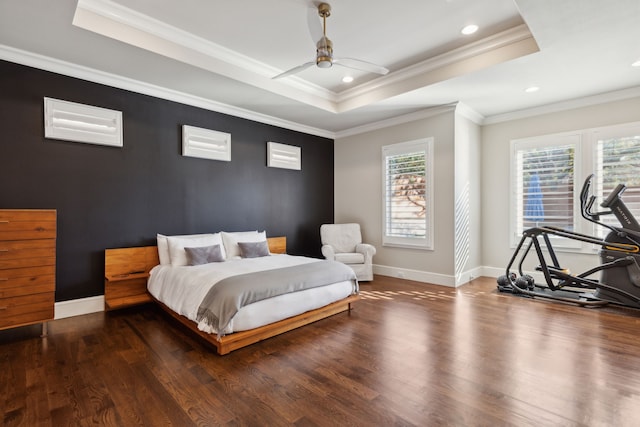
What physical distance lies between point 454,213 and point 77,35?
5208mm

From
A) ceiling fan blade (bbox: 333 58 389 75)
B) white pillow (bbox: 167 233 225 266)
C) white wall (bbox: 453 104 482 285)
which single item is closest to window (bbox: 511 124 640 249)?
white wall (bbox: 453 104 482 285)

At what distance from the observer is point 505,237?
552cm

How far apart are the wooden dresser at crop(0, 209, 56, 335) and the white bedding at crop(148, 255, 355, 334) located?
3.40ft

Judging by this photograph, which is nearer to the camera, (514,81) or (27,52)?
(27,52)

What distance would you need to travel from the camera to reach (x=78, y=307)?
3684mm

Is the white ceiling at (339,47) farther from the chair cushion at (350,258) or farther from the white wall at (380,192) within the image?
the chair cushion at (350,258)

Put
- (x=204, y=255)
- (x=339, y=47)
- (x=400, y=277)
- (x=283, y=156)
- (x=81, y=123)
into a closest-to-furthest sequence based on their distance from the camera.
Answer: (x=81, y=123)
(x=339, y=47)
(x=204, y=255)
(x=400, y=277)
(x=283, y=156)

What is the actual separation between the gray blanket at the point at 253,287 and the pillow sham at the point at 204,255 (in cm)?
101

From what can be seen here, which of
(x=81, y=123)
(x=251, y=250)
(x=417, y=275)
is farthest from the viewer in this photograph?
(x=417, y=275)

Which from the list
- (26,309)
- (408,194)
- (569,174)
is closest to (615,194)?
(569,174)

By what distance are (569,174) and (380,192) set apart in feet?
9.73

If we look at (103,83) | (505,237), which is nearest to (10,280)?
(103,83)

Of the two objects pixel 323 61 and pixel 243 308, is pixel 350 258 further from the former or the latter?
pixel 323 61

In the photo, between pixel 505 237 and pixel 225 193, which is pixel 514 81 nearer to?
pixel 505 237
